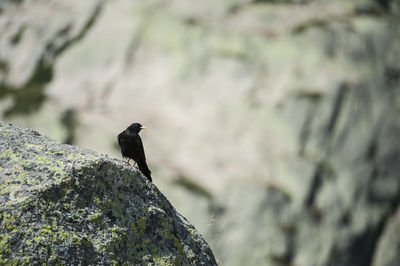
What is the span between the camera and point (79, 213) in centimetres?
617

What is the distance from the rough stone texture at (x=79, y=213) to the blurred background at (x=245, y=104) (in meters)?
20.4

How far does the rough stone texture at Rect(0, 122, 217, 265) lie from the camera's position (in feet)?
18.8

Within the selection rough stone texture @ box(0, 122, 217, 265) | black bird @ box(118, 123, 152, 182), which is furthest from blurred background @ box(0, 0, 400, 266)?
rough stone texture @ box(0, 122, 217, 265)

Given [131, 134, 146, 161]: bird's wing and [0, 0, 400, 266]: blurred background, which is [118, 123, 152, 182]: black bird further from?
[0, 0, 400, 266]: blurred background

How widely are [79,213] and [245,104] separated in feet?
81.7

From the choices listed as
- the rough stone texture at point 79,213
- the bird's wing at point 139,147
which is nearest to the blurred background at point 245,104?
the bird's wing at point 139,147

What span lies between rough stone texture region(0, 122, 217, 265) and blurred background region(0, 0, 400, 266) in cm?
2040

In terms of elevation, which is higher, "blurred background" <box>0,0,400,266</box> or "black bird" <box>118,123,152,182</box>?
"blurred background" <box>0,0,400,266</box>

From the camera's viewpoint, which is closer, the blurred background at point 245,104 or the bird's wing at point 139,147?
the bird's wing at point 139,147

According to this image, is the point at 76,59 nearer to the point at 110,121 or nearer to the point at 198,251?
the point at 110,121

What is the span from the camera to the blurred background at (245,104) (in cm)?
2853

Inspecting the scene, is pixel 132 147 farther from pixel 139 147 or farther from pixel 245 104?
pixel 245 104

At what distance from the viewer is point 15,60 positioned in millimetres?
34125

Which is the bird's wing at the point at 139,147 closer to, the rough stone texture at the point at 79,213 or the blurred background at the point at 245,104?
Result: the rough stone texture at the point at 79,213
